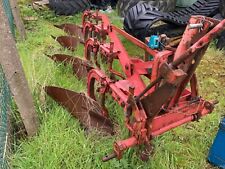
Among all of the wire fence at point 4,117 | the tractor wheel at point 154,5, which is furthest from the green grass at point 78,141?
the tractor wheel at point 154,5

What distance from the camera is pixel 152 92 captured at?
1.96 metres

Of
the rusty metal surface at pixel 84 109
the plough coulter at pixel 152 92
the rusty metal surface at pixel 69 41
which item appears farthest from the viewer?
the rusty metal surface at pixel 69 41

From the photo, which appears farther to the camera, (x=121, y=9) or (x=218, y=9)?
(x=121, y=9)

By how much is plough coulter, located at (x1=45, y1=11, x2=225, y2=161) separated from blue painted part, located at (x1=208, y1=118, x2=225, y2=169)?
0.58 feet

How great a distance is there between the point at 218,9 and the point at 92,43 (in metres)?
2.25

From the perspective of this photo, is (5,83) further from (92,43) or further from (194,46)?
(194,46)

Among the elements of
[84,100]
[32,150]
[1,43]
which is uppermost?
[1,43]

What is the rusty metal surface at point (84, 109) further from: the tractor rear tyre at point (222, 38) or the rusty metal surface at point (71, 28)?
the tractor rear tyre at point (222, 38)

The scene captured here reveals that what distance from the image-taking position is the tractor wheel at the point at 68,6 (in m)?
5.40

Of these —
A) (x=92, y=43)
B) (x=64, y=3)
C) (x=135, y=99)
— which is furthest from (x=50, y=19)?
(x=135, y=99)

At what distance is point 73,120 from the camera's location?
259cm

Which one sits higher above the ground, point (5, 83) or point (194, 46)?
point (194, 46)

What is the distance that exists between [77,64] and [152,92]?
1511 millimetres

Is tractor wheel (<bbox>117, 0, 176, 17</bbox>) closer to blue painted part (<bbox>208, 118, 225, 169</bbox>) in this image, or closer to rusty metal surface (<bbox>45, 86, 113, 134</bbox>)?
rusty metal surface (<bbox>45, 86, 113, 134</bbox>)
